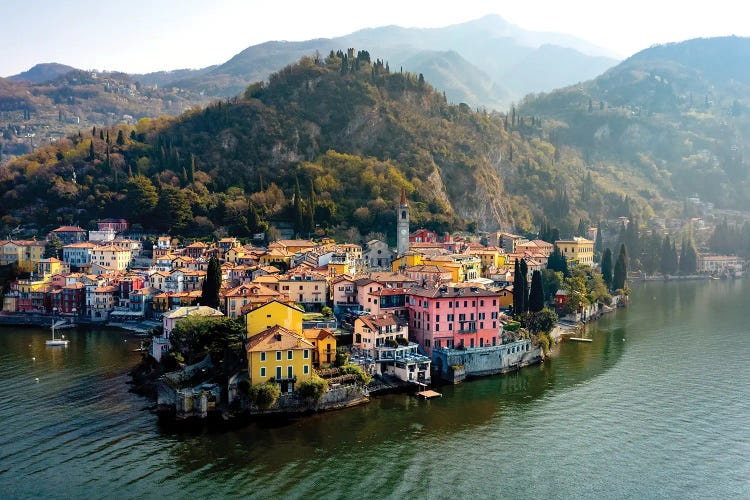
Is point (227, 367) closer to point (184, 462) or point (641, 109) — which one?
point (184, 462)

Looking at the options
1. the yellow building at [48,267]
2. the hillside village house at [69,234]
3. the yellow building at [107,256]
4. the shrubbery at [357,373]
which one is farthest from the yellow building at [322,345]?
the hillside village house at [69,234]

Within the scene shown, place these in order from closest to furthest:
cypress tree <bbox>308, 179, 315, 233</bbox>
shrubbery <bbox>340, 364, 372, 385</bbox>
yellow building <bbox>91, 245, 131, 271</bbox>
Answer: shrubbery <bbox>340, 364, 372, 385</bbox>
yellow building <bbox>91, 245, 131, 271</bbox>
cypress tree <bbox>308, 179, 315, 233</bbox>

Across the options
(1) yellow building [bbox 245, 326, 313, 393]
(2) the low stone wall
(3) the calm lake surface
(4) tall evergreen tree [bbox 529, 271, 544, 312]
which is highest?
(4) tall evergreen tree [bbox 529, 271, 544, 312]

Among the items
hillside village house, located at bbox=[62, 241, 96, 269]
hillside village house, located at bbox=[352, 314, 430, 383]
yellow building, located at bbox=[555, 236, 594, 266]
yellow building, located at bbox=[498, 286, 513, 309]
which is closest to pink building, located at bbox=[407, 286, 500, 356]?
hillside village house, located at bbox=[352, 314, 430, 383]

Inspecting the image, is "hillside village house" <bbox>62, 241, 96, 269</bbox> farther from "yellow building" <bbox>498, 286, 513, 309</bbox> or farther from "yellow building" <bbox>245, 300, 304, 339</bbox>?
"yellow building" <bbox>498, 286, 513, 309</bbox>

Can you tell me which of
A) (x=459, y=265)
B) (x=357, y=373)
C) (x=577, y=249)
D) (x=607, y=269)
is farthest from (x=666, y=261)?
(x=357, y=373)

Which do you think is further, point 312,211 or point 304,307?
point 312,211

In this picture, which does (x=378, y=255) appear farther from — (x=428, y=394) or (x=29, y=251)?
(x=29, y=251)
